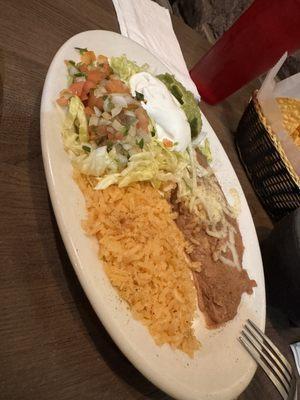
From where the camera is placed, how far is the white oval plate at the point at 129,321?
883 mm

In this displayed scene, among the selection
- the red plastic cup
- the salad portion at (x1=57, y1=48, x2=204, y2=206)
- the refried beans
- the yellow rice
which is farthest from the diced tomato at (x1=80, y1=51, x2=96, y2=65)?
the red plastic cup

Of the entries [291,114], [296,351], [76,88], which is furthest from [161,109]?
[296,351]

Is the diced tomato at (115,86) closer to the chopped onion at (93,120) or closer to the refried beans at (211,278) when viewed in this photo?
the chopped onion at (93,120)

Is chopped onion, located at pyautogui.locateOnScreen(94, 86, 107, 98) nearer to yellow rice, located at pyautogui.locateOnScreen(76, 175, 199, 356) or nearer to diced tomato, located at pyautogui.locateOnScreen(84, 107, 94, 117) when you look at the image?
diced tomato, located at pyautogui.locateOnScreen(84, 107, 94, 117)

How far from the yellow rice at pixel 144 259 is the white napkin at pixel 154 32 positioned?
3.14ft

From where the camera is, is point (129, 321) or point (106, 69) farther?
point (106, 69)

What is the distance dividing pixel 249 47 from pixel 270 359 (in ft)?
4.50

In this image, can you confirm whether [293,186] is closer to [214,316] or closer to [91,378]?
[214,316]

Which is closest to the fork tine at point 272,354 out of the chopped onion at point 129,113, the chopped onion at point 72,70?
the chopped onion at point 129,113

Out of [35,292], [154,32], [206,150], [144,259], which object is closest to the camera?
[35,292]

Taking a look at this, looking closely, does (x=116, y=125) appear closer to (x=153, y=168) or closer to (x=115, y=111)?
(x=115, y=111)

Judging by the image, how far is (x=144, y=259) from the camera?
3.43ft

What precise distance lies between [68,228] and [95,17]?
1192 millimetres

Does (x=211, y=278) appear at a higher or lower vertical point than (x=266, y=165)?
lower
